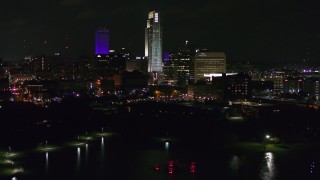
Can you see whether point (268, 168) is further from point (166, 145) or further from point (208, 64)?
point (208, 64)

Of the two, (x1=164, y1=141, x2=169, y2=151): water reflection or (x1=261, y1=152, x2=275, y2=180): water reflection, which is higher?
(x1=164, y1=141, x2=169, y2=151): water reflection

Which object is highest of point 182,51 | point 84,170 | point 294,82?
point 182,51

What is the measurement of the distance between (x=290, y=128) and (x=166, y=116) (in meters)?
Answer: 5.63

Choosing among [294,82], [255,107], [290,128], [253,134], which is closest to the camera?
[253,134]

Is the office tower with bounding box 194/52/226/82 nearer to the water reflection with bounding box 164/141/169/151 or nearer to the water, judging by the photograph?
the water reflection with bounding box 164/141/169/151

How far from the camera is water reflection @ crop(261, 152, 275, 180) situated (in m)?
10.3

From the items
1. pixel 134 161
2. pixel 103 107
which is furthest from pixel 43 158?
pixel 103 107

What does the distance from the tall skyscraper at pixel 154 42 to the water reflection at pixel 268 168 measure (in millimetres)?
33762

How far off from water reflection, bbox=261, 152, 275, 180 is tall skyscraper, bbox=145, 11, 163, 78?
33.8 metres

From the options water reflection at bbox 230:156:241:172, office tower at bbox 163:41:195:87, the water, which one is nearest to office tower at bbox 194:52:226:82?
office tower at bbox 163:41:195:87

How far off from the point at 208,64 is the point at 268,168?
27511mm

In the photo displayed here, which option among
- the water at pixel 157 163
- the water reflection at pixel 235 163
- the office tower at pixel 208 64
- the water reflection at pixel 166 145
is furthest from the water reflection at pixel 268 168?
the office tower at pixel 208 64

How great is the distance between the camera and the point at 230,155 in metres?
12.3

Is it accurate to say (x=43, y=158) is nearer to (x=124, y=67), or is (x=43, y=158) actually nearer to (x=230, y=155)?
(x=230, y=155)
